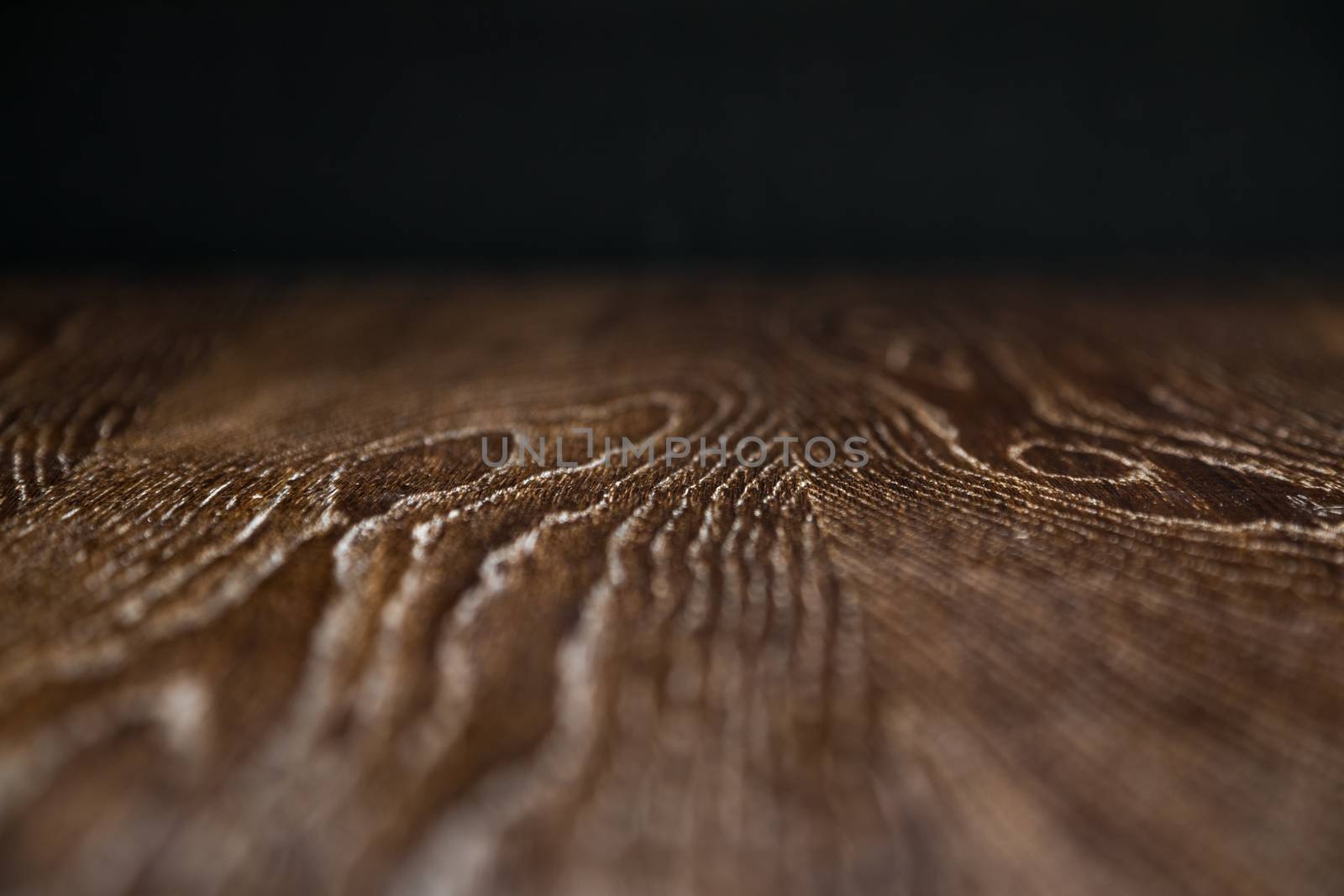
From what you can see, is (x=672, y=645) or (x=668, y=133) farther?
(x=668, y=133)

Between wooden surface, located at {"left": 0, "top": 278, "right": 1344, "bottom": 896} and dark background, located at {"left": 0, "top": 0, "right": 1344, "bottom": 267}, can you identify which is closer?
wooden surface, located at {"left": 0, "top": 278, "right": 1344, "bottom": 896}

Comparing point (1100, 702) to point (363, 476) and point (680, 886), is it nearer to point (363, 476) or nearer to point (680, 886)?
point (680, 886)

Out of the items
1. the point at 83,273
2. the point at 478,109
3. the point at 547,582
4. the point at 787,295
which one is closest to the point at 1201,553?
the point at 547,582

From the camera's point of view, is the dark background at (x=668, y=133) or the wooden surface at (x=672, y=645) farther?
the dark background at (x=668, y=133)
